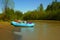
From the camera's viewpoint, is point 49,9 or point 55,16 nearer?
point 55,16

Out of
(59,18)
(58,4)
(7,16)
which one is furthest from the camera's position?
(58,4)

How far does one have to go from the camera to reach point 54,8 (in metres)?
64.2

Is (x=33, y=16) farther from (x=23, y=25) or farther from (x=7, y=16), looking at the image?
(x=23, y=25)

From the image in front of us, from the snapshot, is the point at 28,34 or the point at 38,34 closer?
the point at 28,34

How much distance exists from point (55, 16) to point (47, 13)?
16.0 ft

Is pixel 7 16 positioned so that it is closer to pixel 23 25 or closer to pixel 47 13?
pixel 23 25

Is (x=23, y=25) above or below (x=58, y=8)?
below

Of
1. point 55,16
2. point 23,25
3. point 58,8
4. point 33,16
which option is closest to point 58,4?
point 58,8

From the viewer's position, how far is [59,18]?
2245 inches

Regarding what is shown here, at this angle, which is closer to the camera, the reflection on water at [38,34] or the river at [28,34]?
the river at [28,34]

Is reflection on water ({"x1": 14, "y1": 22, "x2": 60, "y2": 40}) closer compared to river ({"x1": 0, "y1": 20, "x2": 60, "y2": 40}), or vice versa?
river ({"x1": 0, "y1": 20, "x2": 60, "y2": 40})

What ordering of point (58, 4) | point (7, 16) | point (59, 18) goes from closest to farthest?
point (7, 16), point (59, 18), point (58, 4)

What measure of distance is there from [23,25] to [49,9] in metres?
41.2

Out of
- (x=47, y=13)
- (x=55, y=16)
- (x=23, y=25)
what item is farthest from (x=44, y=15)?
(x=23, y=25)
